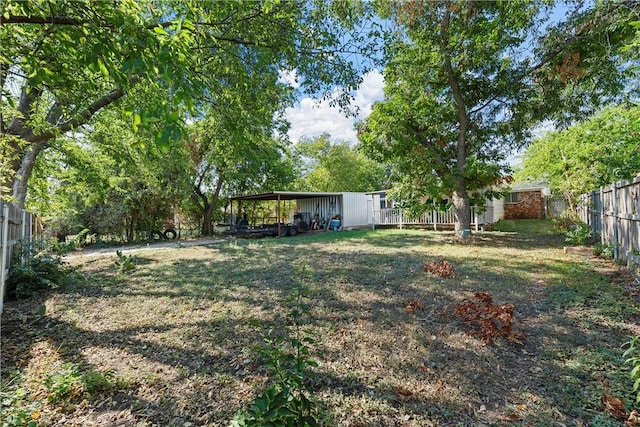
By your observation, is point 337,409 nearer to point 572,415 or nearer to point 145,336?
point 572,415

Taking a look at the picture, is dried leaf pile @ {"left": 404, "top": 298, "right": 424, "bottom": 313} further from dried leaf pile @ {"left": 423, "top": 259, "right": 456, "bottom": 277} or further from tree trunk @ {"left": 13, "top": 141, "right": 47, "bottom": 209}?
tree trunk @ {"left": 13, "top": 141, "right": 47, "bottom": 209}

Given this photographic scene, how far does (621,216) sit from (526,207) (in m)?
16.1

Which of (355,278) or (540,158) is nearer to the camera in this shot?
(355,278)

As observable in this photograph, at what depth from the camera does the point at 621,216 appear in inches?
200

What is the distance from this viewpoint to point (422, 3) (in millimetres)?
7645

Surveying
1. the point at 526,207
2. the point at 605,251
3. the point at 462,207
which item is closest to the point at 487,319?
the point at 605,251

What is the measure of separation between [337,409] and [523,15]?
787 centimetres

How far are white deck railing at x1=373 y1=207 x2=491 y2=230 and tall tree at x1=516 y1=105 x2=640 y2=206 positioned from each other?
2.98 m

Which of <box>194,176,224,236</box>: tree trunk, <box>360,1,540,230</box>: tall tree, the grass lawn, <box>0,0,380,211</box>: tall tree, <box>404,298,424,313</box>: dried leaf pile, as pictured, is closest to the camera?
<box>0,0,380,211</box>: tall tree

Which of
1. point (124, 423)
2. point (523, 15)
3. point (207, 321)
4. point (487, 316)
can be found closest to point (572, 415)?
point (487, 316)

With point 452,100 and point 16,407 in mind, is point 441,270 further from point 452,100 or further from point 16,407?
point 452,100

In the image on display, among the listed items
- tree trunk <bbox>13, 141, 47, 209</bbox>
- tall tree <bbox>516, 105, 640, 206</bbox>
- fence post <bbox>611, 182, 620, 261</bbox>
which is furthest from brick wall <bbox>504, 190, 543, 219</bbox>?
tree trunk <bbox>13, 141, 47, 209</bbox>

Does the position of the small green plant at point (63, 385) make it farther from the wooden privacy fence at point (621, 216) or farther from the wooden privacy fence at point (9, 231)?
the wooden privacy fence at point (621, 216)

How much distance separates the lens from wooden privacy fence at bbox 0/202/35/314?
3.19 metres
